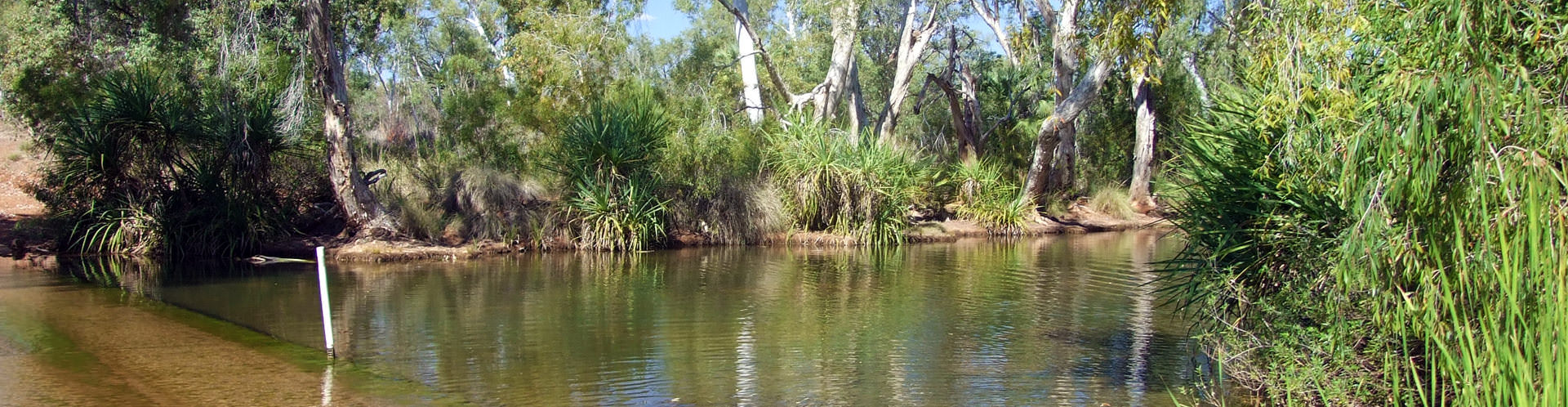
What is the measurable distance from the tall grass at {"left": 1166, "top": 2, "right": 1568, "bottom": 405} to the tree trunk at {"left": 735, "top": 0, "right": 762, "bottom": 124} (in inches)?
784

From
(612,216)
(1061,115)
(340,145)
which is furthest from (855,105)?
(340,145)

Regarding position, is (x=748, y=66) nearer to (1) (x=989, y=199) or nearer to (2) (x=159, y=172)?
(1) (x=989, y=199)

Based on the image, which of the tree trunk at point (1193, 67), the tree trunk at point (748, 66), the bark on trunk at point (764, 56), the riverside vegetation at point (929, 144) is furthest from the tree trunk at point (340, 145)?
the tree trunk at point (1193, 67)

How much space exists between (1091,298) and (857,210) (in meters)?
8.26

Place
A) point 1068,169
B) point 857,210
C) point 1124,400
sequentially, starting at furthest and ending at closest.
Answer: point 1068,169
point 857,210
point 1124,400

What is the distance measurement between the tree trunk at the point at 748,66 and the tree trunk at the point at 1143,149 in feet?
34.1

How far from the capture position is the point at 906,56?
1087 inches

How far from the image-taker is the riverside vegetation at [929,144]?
5.02 m

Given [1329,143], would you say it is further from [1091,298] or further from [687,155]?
[687,155]

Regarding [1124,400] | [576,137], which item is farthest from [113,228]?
[1124,400]

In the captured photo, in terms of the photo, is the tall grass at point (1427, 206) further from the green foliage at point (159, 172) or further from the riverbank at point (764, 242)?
the green foliage at point (159, 172)

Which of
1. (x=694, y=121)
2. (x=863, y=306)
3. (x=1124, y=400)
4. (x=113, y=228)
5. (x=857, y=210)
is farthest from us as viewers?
(x=694, y=121)

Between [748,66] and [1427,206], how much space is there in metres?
23.1

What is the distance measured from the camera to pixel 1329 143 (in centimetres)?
600
